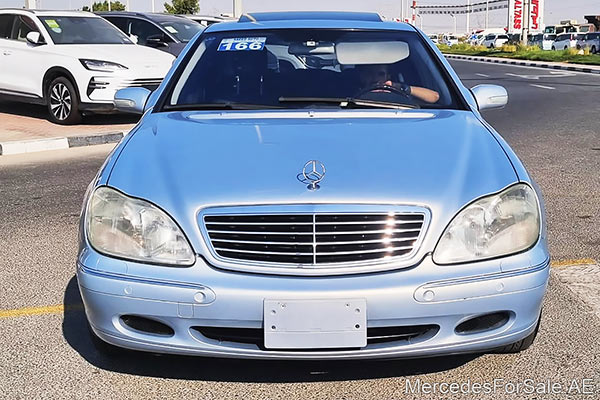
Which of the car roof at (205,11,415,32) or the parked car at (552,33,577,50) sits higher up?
the car roof at (205,11,415,32)

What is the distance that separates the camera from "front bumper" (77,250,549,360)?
288 centimetres

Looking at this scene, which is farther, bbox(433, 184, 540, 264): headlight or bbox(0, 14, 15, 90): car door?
bbox(0, 14, 15, 90): car door

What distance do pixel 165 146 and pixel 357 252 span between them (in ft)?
3.23

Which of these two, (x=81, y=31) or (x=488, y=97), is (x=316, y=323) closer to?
(x=488, y=97)

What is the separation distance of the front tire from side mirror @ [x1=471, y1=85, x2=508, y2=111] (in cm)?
801

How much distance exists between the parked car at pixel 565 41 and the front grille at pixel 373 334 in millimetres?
53344

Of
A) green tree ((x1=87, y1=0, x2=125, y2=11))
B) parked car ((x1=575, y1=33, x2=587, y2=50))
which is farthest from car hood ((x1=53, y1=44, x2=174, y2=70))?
green tree ((x1=87, y1=0, x2=125, y2=11))

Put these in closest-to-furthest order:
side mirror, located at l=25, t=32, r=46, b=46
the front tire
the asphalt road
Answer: the asphalt road, the front tire, side mirror, located at l=25, t=32, r=46, b=46

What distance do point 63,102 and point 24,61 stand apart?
3.36 feet

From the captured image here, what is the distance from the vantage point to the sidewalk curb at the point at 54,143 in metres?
10.0

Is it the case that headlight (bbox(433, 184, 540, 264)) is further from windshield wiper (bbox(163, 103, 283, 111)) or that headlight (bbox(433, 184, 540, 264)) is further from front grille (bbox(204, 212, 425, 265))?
windshield wiper (bbox(163, 103, 283, 111))

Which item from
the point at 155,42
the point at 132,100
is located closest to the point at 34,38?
the point at 155,42

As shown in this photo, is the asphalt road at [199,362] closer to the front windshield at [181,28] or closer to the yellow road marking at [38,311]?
the yellow road marking at [38,311]

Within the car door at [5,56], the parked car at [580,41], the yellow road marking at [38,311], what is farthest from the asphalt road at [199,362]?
the parked car at [580,41]
